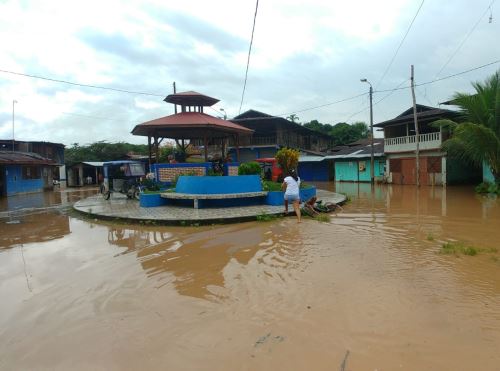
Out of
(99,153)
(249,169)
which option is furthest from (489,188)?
(99,153)

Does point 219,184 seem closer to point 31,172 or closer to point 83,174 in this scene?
point 31,172

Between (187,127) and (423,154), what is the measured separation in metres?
16.4

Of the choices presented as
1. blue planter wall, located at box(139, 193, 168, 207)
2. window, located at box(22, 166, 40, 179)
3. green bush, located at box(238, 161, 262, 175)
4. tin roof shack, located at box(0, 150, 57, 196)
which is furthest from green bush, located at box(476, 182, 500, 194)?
window, located at box(22, 166, 40, 179)

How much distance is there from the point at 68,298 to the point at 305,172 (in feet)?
114

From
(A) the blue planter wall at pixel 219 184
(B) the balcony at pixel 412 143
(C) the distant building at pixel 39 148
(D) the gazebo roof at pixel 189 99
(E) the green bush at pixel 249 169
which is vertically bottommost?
(A) the blue planter wall at pixel 219 184

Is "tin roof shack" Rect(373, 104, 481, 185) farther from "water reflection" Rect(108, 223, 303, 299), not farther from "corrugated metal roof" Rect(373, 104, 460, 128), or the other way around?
"water reflection" Rect(108, 223, 303, 299)

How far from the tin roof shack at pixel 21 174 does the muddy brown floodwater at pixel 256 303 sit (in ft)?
66.2

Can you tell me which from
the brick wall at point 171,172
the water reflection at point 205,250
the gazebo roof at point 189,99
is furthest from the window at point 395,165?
the water reflection at point 205,250

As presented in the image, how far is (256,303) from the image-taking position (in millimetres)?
4293

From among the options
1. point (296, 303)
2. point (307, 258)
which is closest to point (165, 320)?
point (296, 303)

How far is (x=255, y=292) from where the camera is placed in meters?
4.65

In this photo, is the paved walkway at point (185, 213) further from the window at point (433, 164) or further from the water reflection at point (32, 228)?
the window at point (433, 164)

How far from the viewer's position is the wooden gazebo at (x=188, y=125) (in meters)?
15.3

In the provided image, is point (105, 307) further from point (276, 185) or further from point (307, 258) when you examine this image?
point (276, 185)
